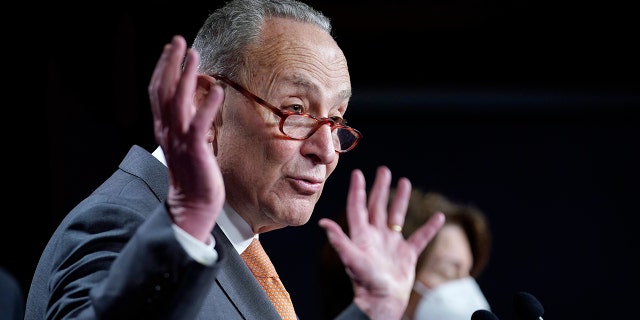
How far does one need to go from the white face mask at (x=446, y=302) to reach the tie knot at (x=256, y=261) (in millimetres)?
1135

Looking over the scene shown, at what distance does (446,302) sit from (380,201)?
141 cm

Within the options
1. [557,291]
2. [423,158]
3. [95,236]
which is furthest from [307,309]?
[95,236]

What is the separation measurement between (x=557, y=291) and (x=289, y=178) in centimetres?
291

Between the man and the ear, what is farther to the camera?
the ear

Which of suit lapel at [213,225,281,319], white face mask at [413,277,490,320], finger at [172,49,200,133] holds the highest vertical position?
finger at [172,49,200,133]

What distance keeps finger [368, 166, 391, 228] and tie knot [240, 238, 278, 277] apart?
0.36 m

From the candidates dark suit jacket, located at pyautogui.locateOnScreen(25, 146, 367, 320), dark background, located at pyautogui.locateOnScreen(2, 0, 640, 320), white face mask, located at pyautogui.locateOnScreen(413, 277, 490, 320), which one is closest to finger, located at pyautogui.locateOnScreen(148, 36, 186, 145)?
dark suit jacket, located at pyautogui.locateOnScreen(25, 146, 367, 320)

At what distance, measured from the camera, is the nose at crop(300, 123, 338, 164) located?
1518 millimetres

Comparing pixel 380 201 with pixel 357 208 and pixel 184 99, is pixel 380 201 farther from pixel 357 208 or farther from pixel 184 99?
pixel 184 99

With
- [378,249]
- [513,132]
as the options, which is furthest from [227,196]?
[513,132]

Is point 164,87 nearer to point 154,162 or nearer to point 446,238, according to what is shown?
point 154,162

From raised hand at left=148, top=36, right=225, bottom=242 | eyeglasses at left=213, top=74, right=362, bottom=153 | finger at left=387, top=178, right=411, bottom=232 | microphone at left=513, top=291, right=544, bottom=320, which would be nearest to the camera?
raised hand at left=148, top=36, right=225, bottom=242

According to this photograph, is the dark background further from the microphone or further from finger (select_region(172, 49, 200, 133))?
finger (select_region(172, 49, 200, 133))

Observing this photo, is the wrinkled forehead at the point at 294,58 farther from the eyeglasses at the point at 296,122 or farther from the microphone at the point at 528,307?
the microphone at the point at 528,307
